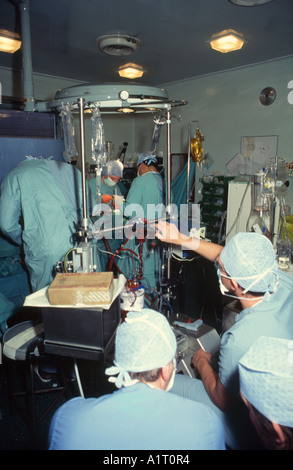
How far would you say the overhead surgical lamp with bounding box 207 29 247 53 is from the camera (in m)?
3.46

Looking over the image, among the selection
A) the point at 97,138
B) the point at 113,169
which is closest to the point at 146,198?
the point at 113,169

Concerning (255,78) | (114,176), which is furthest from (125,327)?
(255,78)

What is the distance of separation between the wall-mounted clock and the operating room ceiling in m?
0.40

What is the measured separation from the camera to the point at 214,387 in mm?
1488

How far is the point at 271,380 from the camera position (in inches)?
34.9

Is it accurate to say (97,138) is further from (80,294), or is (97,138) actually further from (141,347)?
(141,347)

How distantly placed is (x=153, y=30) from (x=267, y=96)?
2.09m

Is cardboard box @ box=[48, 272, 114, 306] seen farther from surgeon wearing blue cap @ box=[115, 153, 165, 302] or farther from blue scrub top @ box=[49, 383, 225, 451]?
surgeon wearing blue cap @ box=[115, 153, 165, 302]

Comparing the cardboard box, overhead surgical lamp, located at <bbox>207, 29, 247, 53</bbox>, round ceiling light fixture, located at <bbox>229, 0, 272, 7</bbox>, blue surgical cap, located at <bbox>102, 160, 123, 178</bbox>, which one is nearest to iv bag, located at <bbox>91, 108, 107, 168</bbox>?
the cardboard box

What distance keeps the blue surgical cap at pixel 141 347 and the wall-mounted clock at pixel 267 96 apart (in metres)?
4.45

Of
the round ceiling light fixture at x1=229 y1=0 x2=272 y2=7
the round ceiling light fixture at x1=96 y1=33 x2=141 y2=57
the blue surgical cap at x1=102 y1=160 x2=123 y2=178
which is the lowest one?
the blue surgical cap at x1=102 y1=160 x2=123 y2=178

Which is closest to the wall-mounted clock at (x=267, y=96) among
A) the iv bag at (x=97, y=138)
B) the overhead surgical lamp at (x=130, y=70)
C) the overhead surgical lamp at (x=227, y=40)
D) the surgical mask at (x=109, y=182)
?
the overhead surgical lamp at (x=227, y=40)

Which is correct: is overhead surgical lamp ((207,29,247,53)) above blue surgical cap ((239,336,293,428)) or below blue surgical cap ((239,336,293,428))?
above

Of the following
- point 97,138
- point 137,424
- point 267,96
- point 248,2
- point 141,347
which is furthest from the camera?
point 267,96
